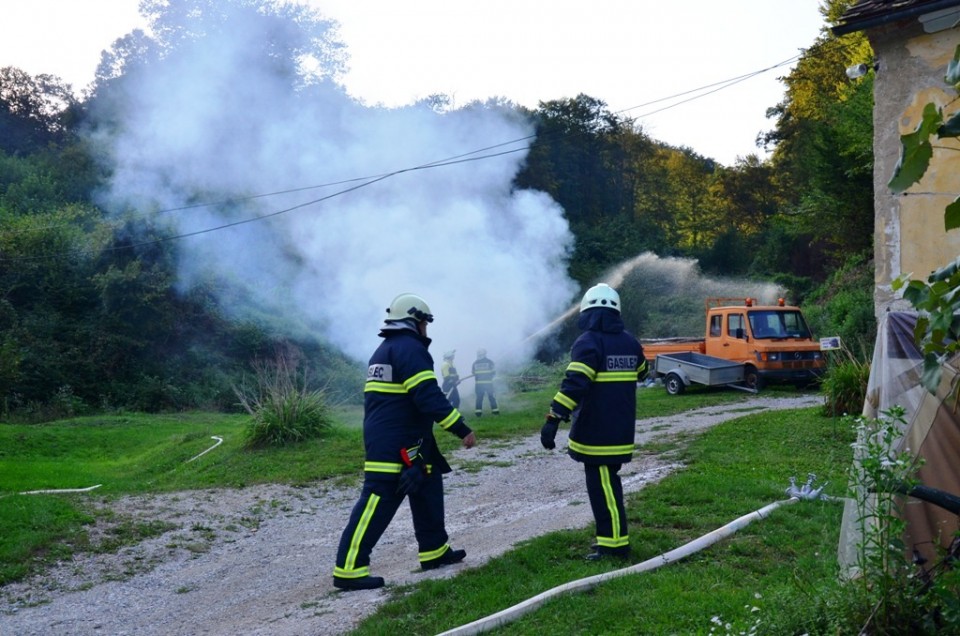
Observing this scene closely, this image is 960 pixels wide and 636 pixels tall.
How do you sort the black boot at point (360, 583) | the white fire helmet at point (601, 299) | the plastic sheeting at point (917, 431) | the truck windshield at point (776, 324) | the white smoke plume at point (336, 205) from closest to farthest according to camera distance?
the plastic sheeting at point (917, 431), the black boot at point (360, 583), the white fire helmet at point (601, 299), the truck windshield at point (776, 324), the white smoke plume at point (336, 205)

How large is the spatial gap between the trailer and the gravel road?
9024 millimetres

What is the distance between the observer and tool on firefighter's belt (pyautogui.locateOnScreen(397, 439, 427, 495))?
6457mm

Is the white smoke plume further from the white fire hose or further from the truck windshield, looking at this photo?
the white fire hose

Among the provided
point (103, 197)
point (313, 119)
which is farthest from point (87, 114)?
point (313, 119)

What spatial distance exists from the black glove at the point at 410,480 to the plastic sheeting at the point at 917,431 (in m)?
2.96

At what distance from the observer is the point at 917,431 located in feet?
14.6

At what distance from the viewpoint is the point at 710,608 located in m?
5.07

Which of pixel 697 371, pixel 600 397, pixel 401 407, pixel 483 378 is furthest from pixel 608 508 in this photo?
pixel 697 371

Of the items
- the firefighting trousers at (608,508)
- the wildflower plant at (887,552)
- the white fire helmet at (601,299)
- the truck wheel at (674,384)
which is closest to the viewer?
the wildflower plant at (887,552)

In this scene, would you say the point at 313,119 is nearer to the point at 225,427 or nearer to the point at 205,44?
the point at 205,44

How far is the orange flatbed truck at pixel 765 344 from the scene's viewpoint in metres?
20.8

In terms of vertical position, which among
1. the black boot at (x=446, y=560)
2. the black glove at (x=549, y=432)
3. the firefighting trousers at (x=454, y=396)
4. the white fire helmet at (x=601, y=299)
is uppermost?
the white fire helmet at (x=601, y=299)

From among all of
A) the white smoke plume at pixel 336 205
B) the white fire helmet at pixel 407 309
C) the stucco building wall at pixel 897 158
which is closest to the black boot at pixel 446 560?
the white fire helmet at pixel 407 309

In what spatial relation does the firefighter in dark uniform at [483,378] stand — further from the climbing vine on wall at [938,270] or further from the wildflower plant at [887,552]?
the climbing vine on wall at [938,270]
